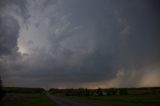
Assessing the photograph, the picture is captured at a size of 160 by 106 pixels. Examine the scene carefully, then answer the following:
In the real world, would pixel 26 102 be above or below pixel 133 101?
above

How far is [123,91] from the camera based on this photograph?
161 m

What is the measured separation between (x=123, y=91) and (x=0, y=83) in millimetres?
90935

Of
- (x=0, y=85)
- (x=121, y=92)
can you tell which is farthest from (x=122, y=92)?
(x=0, y=85)

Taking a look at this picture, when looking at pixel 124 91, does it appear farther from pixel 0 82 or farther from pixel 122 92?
pixel 0 82

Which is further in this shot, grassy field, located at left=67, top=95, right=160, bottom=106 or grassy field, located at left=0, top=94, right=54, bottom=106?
grassy field, located at left=0, top=94, right=54, bottom=106

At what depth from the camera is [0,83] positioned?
282 feet

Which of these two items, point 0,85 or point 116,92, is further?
point 116,92

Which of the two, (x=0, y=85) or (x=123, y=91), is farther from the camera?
(x=123, y=91)

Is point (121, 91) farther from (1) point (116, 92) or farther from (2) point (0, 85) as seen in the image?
(2) point (0, 85)

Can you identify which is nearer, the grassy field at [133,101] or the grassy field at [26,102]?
the grassy field at [133,101]

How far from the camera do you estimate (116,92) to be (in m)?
164

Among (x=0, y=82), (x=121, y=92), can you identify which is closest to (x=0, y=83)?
(x=0, y=82)

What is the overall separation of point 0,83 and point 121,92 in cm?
8959

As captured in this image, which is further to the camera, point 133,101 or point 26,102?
point 26,102
